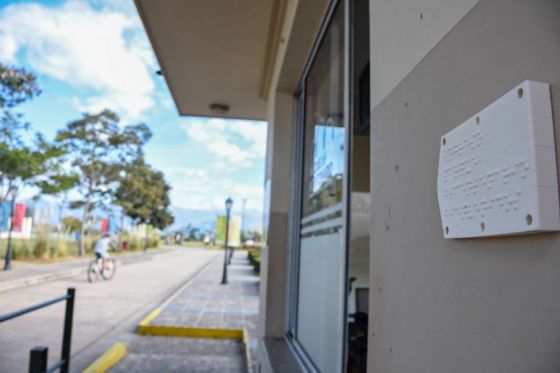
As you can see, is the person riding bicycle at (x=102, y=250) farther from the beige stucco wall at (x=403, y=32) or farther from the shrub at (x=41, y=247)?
the beige stucco wall at (x=403, y=32)

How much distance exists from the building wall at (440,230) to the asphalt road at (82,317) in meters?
5.06

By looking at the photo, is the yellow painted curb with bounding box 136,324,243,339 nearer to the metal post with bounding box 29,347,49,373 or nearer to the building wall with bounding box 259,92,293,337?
the building wall with bounding box 259,92,293,337

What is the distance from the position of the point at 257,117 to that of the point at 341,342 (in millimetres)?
4480

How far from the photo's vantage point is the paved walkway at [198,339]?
488 cm

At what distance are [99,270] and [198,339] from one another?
7.74 meters

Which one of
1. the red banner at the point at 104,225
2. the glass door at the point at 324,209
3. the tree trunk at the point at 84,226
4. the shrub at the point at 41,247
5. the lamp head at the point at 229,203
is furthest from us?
the red banner at the point at 104,225

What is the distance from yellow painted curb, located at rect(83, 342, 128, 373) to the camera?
4398mm

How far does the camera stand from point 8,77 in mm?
15320

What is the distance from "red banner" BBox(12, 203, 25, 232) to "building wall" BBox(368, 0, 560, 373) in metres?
19.4

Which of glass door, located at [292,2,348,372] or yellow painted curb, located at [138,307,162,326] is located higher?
glass door, located at [292,2,348,372]

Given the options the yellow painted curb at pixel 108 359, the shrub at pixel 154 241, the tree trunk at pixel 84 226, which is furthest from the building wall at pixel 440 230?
the shrub at pixel 154 241

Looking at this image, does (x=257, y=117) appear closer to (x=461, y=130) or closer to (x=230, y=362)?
(x=230, y=362)

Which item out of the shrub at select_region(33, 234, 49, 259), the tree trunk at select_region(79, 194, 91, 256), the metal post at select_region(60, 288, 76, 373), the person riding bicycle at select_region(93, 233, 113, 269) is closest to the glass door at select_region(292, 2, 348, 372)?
the metal post at select_region(60, 288, 76, 373)

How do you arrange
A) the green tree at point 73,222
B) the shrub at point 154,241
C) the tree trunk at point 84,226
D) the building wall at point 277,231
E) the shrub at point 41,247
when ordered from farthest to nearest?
the shrub at point 154,241 < the green tree at point 73,222 < the tree trunk at point 84,226 < the shrub at point 41,247 < the building wall at point 277,231
